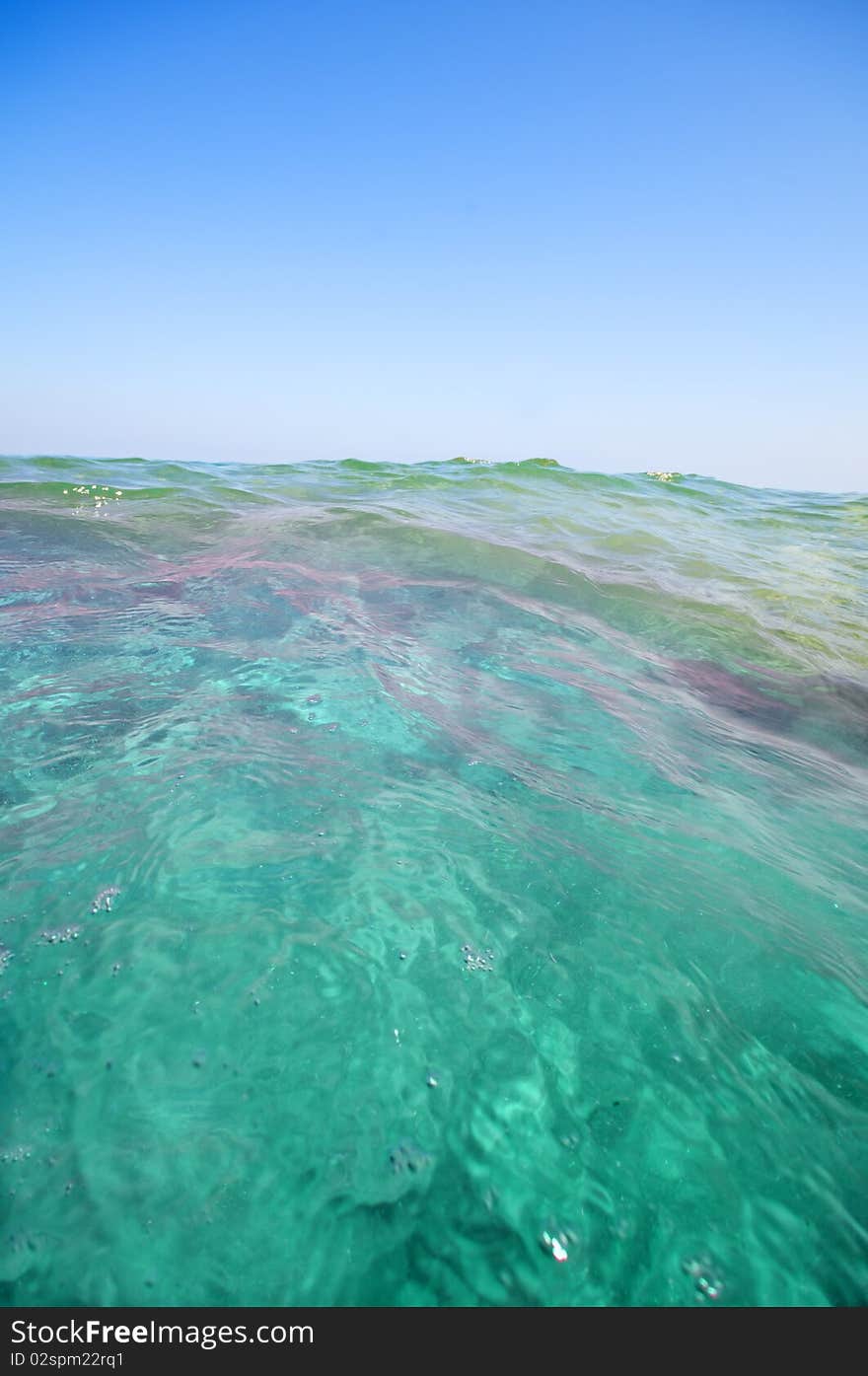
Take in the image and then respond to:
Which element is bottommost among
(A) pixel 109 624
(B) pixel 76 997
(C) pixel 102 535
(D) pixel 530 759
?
(B) pixel 76 997

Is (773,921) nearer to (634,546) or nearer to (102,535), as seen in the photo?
(634,546)

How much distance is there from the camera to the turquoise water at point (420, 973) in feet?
4.48

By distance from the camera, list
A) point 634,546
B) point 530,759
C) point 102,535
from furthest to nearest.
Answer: point 634,546
point 102,535
point 530,759

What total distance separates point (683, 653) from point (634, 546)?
167 inches

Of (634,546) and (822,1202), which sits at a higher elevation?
(634,546)

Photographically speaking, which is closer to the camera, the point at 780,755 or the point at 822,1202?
the point at 822,1202

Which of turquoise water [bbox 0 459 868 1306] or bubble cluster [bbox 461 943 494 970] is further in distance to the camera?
bubble cluster [bbox 461 943 494 970]

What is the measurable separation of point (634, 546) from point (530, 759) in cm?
668

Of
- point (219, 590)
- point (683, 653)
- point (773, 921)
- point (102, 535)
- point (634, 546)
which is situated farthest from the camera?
point (634, 546)

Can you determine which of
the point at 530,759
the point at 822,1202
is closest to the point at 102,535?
the point at 530,759

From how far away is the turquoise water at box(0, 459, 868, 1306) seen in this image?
1365 millimetres

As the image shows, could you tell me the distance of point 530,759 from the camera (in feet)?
10.9

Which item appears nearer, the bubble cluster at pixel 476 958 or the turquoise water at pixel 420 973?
the turquoise water at pixel 420 973

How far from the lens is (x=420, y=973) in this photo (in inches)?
77.8
